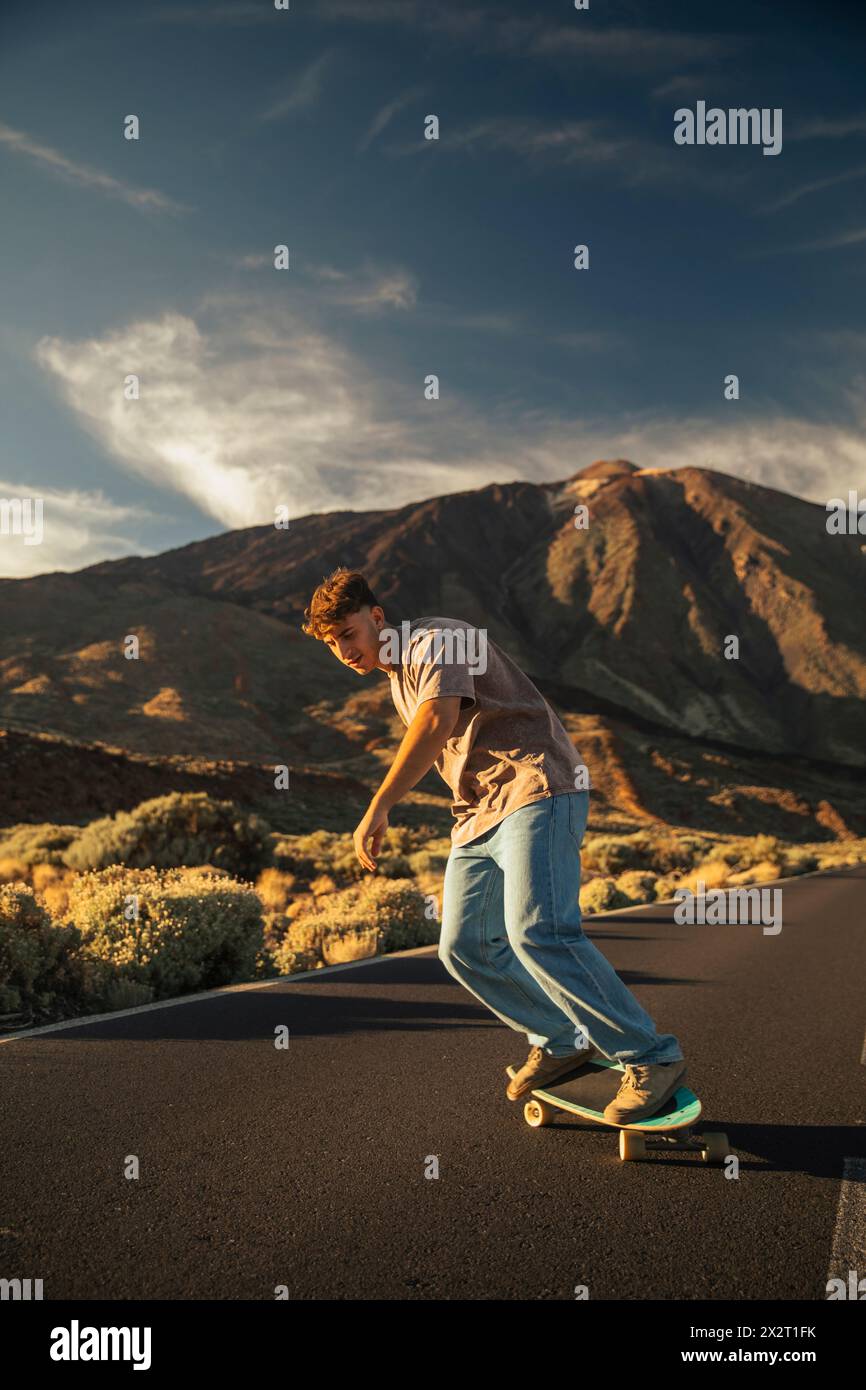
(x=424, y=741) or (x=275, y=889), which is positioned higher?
(x=424, y=741)

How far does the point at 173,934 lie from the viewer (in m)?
8.14

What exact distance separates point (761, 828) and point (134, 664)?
140 feet

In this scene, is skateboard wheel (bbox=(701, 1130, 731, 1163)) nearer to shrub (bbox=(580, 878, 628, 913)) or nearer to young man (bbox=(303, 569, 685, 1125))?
young man (bbox=(303, 569, 685, 1125))

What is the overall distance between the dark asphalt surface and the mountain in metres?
50.1

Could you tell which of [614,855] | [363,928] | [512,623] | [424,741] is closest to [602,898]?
[363,928]

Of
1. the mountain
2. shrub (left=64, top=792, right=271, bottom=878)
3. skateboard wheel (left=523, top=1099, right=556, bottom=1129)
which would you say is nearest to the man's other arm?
skateboard wheel (left=523, top=1099, right=556, bottom=1129)

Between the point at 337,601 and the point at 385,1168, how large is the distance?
207 cm

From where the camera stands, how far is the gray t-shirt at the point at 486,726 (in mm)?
3832

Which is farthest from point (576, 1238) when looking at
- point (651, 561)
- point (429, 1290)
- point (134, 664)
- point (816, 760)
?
point (651, 561)

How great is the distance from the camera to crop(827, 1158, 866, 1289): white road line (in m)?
2.83

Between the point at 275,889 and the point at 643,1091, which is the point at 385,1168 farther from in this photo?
the point at 275,889

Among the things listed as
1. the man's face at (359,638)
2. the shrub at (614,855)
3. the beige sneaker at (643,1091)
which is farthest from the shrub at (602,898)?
the man's face at (359,638)

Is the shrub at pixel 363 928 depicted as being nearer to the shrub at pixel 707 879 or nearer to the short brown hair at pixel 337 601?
the short brown hair at pixel 337 601
